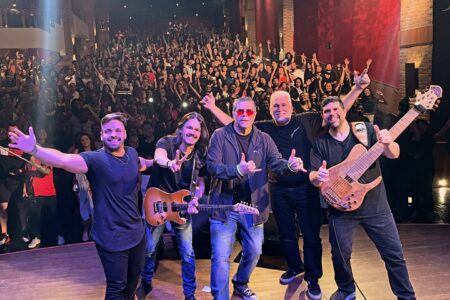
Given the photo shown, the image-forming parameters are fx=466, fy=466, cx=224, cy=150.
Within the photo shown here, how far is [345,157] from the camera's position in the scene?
3404 millimetres

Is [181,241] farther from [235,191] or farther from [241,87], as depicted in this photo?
[241,87]

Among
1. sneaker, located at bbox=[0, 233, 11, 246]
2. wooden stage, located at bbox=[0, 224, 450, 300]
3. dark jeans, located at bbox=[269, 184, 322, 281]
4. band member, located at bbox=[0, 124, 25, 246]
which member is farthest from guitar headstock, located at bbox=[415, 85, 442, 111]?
sneaker, located at bbox=[0, 233, 11, 246]

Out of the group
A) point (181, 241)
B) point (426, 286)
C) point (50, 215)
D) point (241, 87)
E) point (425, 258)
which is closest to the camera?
point (181, 241)

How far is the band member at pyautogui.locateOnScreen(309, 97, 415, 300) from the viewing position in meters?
3.31

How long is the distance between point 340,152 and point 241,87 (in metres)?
4.02

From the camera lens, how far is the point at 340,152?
3.42 meters

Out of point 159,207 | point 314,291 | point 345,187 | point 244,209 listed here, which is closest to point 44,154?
point 159,207

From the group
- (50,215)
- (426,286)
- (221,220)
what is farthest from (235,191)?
(50,215)

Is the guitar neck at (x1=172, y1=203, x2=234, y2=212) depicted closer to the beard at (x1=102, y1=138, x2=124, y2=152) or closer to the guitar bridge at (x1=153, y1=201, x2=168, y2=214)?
the guitar bridge at (x1=153, y1=201, x2=168, y2=214)

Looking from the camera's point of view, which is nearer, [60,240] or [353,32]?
[60,240]

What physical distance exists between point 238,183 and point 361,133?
0.98 metres

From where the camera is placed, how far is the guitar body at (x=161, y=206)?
3.56 meters

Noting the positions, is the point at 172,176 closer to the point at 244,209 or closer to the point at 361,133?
the point at 244,209

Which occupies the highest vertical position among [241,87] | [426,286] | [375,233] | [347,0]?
[347,0]
